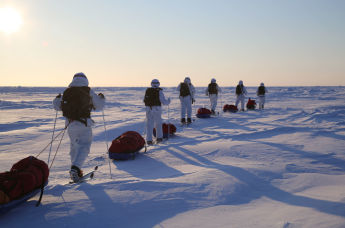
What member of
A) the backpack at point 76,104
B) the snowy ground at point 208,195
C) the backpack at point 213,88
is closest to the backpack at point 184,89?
the backpack at point 213,88

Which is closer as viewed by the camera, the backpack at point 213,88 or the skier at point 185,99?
the skier at point 185,99

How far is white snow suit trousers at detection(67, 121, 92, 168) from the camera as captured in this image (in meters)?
4.28

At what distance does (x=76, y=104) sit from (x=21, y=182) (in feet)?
5.51

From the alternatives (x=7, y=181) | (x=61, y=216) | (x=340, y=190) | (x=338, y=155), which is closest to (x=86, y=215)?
(x=61, y=216)

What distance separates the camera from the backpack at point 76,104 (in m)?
4.20

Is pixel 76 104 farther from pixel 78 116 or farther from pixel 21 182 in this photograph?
pixel 21 182

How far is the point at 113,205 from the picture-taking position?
2.87 meters

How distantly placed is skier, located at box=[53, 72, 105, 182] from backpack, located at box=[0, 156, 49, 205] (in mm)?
979

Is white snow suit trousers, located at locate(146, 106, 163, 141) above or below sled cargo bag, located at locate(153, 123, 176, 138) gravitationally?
above

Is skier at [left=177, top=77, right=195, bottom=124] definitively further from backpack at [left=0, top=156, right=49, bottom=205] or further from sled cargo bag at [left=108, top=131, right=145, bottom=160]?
backpack at [left=0, top=156, right=49, bottom=205]

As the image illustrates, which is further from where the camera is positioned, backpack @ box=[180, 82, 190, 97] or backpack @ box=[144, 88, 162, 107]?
backpack @ box=[180, 82, 190, 97]

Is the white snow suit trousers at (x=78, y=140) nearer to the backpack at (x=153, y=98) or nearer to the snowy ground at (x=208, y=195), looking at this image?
the snowy ground at (x=208, y=195)

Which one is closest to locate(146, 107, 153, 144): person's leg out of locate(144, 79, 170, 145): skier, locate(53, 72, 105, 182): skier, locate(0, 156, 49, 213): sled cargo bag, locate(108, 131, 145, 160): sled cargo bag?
locate(144, 79, 170, 145): skier

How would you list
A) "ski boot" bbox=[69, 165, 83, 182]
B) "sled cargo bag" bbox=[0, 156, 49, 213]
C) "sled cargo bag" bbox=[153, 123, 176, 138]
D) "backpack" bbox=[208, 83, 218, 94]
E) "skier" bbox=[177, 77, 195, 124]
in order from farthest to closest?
"backpack" bbox=[208, 83, 218, 94] → "skier" bbox=[177, 77, 195, 124] → "sled cargo bag" bbox=[153, 123, 176, 138] → "ski boot" bbox=[69, 165, 83, 182] → "sled cargo bag" bbox=[0, 156, 49, 213]
